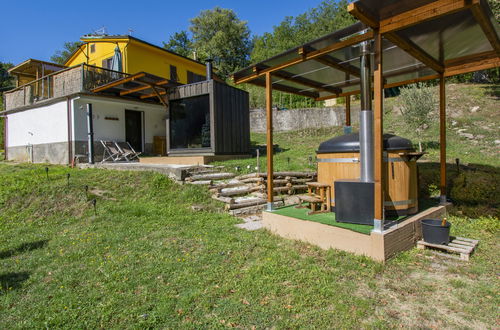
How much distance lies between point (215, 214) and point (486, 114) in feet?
52.5

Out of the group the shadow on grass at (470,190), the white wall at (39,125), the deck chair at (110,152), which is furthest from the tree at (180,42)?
the shadow on grass at (470,190)

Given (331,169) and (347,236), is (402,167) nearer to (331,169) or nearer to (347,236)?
(331,169)

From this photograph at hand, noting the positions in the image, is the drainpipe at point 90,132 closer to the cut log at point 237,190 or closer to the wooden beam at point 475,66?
the cut log at point 237,190

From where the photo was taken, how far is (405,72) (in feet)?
19.0

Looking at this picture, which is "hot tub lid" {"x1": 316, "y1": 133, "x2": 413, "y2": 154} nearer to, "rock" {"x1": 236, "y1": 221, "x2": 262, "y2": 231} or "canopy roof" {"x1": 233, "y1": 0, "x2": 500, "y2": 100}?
"canopy roof" {"x1": 233, "y1": 0, "x2": 500, "y2": 100}

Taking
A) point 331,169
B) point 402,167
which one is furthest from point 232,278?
point 402,167

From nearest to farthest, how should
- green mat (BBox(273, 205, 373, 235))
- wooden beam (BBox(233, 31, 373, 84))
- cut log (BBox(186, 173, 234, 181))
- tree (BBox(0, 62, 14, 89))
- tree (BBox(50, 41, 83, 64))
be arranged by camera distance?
1. green mat (BBox(273, 205, 373, 235))
2. wooden beam (BBox(233, 31, 373, 84))
3. cut log (BBox(186, 173, 234, 181))
4. tree (BBox(0, 62, 14, 89))
5. tree (BBox(50, 41, 83, 64))

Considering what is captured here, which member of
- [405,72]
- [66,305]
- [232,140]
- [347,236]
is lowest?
[66,305]

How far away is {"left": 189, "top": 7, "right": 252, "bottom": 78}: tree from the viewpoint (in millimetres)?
37500

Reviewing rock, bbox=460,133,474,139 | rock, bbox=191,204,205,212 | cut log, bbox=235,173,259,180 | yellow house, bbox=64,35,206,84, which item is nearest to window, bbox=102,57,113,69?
yellow house, bbox=64,35,206,84

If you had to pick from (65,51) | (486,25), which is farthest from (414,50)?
(65,51)

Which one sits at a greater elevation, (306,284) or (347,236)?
(347,236)

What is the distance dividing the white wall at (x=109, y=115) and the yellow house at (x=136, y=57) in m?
2.78

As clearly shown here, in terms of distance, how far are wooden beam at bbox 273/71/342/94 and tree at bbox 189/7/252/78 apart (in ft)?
105
